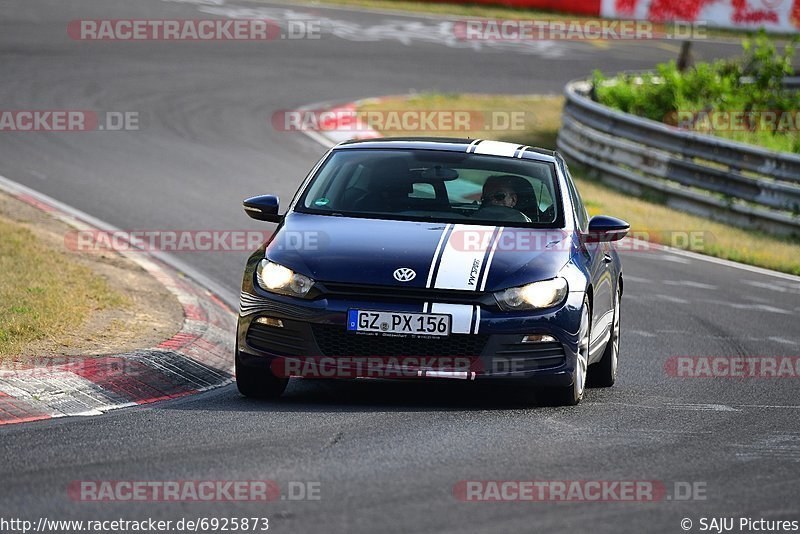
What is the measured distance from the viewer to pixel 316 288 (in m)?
7.43

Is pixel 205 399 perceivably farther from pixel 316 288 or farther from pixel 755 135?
pixel 755 135

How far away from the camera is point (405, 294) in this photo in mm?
7344

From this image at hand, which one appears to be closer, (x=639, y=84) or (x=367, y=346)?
(x=367, y=346)

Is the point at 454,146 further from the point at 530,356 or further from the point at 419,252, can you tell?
the point at 530,356

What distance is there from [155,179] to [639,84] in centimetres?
1163

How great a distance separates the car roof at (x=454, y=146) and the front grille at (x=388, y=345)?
2.04 m

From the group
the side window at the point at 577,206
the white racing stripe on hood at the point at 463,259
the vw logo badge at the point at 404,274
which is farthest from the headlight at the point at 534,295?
the side window at the point at 577,206

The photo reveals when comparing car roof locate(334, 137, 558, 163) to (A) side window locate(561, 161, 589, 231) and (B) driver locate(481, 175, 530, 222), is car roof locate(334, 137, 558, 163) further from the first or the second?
(B) driver locate(481, 175, 530, 222)

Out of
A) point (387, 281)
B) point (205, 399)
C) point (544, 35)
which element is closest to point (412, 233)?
point (387, 281)

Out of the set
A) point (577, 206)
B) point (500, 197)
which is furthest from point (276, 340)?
point (577, 206)

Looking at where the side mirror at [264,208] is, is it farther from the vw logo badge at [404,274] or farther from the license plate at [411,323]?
the license plate at [411,323]

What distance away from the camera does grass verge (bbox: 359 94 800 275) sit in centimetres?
1595

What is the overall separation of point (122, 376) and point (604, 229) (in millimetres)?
3036

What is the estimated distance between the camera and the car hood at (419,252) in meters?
7.42
